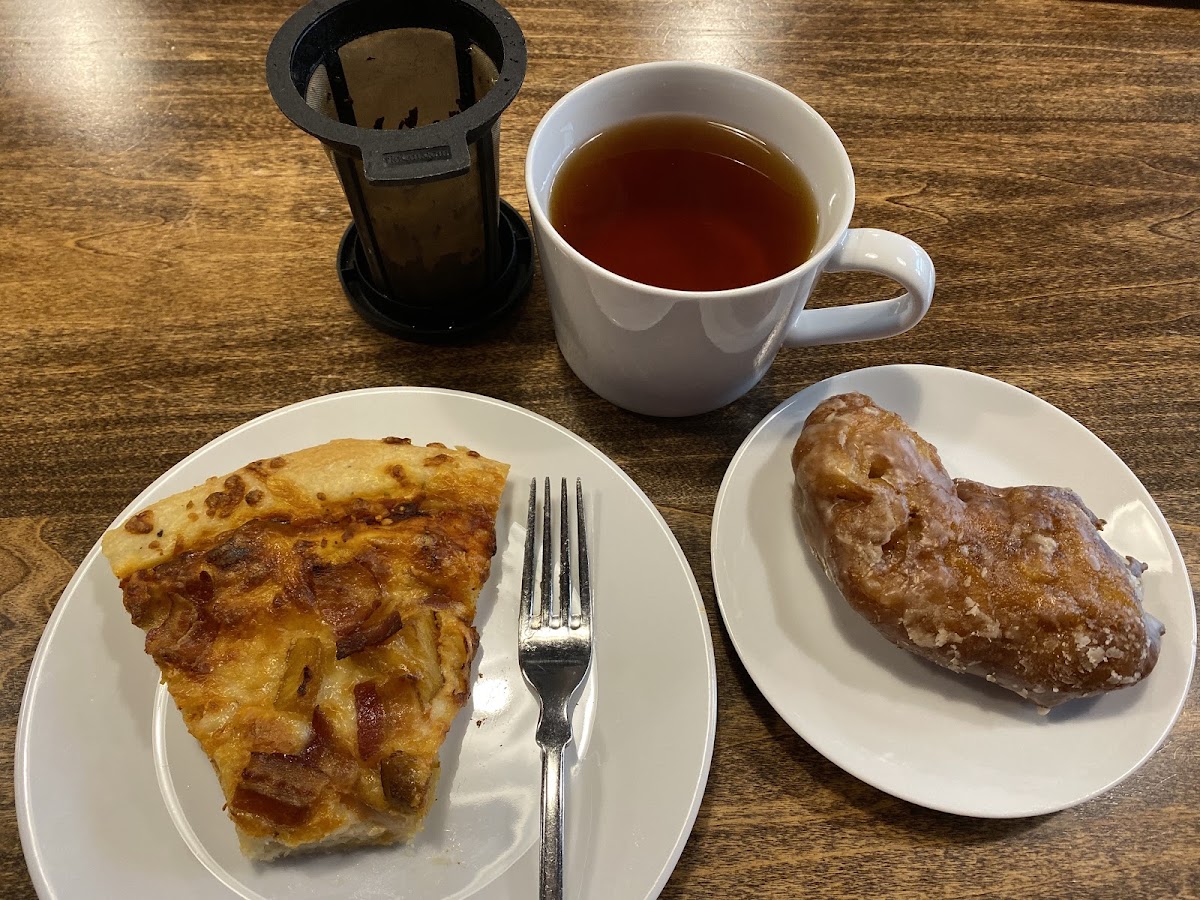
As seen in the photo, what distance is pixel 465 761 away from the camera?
3.47ft

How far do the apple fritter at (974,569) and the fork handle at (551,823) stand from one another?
45 centimetres

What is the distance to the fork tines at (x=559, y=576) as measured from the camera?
1116 mm

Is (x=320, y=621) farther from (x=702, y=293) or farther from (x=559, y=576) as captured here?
(x=702, y=293)

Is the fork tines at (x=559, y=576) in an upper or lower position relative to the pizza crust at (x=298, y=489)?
lower

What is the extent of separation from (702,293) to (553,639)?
20.4 inches

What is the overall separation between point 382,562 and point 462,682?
0.63ft

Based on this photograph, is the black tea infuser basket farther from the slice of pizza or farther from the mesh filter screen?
the slice of pizza

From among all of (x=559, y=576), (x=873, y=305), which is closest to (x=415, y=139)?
(x=559, y=576)

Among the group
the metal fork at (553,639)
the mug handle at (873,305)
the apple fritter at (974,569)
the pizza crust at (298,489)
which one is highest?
the mug handle at (873,305)

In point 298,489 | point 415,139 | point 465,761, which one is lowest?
point 465,761

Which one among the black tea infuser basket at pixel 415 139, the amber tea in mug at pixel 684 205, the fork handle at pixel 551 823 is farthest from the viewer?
the amber tea in mug at pixel 684 205

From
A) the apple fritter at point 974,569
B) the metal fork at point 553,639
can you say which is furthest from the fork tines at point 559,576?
the apple fritter at point 974,569

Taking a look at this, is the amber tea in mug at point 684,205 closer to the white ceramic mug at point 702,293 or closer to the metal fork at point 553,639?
the white ceramic mug at point 702,293

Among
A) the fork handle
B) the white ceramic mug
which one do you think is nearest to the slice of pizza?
the fork handle
